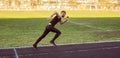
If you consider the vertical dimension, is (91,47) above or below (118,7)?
above

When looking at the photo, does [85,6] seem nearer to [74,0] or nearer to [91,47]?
[74,0]

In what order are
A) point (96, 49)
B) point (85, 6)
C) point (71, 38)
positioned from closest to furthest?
point (96, 49) → point (71, 38) → point (85, 6)

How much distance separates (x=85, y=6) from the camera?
1622 inches

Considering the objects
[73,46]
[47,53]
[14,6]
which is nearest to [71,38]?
[73,46]

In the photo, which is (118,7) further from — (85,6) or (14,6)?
(14,6)

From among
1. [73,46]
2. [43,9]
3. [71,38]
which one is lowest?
[43,9]

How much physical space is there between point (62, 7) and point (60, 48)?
26.6m

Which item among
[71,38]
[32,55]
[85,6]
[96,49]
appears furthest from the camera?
[85,6]

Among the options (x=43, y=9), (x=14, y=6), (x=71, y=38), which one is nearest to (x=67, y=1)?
(x=43, y=9)

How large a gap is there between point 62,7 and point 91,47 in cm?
2640

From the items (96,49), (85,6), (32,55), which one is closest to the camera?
(32,55)

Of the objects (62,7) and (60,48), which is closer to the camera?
(60,48)

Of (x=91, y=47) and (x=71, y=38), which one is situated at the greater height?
(x=91, y=47)

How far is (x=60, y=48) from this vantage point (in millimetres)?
13648
